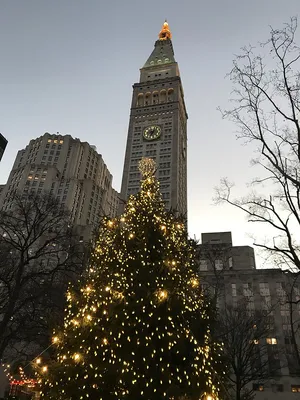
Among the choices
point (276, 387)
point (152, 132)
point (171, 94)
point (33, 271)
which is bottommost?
point (276, 387)

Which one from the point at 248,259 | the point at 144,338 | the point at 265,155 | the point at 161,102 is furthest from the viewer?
the point at 161,102

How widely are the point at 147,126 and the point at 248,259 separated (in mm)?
45665

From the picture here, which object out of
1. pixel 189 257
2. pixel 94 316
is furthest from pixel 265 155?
pixel 94 316

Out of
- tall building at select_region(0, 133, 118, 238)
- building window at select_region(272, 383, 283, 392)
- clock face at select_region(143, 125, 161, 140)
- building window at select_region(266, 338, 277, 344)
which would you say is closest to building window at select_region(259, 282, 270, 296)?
building window at select_region(266, 338, 277, 344)

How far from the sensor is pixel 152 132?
73.3 meters

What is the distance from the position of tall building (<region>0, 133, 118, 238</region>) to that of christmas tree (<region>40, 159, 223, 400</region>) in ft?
288

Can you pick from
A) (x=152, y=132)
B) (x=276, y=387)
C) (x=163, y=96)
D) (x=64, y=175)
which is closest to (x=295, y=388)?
(x=276, y=387)

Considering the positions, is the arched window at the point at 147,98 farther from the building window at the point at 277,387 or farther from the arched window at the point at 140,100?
the building window at the point at 277,387

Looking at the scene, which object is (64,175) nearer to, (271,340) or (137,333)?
(271,340)

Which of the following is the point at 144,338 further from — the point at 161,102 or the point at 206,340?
the point at 161,102

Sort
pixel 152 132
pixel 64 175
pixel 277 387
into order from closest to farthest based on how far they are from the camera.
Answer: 1. pixel 277 387
2. pixel 152 132
3. pixel 64 175

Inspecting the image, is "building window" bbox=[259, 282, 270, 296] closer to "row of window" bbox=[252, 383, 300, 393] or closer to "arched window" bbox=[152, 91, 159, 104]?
"row of window" bbox=[252, 383, 300, 393]

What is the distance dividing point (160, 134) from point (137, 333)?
6791 cm

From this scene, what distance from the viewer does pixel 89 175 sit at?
119m
